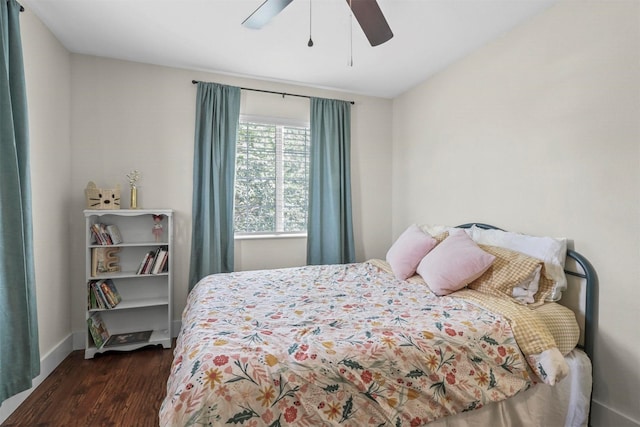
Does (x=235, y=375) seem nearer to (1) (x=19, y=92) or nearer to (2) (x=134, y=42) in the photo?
(1) (x=19, y=92)

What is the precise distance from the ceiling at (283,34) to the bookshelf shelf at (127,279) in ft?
4.70

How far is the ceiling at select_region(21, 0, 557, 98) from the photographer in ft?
6.77

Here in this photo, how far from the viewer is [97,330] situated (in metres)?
2.60

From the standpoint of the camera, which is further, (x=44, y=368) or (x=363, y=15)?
(x=44, y=368)

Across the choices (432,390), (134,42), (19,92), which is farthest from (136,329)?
(432,390)

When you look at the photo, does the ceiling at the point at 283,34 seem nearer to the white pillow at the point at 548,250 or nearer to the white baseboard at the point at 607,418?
the white pillow at the point at 548,250

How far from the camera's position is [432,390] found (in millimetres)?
1347

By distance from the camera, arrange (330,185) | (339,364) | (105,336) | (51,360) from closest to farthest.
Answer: (339,364) → (51,360) → (105,336) → (330,185)

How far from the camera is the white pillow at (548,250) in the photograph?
1.86 metres

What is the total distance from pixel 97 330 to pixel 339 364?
96.3 inches

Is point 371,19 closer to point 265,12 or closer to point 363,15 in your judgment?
point 363,15

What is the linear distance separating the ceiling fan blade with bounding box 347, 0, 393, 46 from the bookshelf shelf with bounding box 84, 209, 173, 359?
2.18m

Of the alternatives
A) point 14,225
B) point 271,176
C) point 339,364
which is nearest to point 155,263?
point 14,225

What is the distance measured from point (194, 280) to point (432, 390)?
94.7 inches
